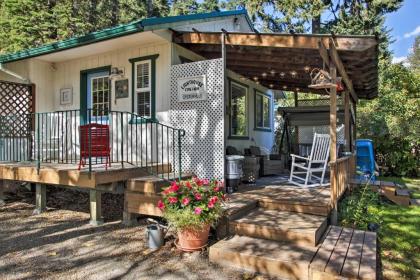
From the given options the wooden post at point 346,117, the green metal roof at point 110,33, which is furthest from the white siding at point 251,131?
the wooden post at point 346,117

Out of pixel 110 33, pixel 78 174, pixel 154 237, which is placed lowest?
pixel 154 237

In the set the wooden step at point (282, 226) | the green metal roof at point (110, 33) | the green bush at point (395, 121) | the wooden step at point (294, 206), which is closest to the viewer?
the wooden step at point (282, 226)

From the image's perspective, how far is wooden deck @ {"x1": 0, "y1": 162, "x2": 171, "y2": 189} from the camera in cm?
493

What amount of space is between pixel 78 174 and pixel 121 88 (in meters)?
2.58

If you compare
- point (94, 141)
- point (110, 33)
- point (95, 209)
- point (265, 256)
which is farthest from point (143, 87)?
point (265, 256)

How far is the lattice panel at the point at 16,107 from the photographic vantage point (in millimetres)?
7984

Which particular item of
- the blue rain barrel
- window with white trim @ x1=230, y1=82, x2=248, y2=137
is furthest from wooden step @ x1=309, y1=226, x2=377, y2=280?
the blue rain barrel

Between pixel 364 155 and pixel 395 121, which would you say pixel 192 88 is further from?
pixel 395 121

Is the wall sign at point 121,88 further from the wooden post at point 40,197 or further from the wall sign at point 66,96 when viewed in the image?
the wooden post at point 40,197

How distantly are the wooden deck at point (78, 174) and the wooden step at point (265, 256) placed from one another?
2.11 m

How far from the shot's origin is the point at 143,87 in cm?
670

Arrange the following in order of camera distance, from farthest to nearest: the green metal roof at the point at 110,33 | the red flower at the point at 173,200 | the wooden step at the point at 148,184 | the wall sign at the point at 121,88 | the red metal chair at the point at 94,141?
the wall sign at the point at 121,88 < the green metal roof at the point at 110,33 < the red metal chair at the point at 94,141 < the wooden step at the point at 148,184 < the red flower at the point at 173,200

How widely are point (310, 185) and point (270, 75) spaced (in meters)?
3.37

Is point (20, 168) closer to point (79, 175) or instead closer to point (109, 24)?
point (79, 175)
